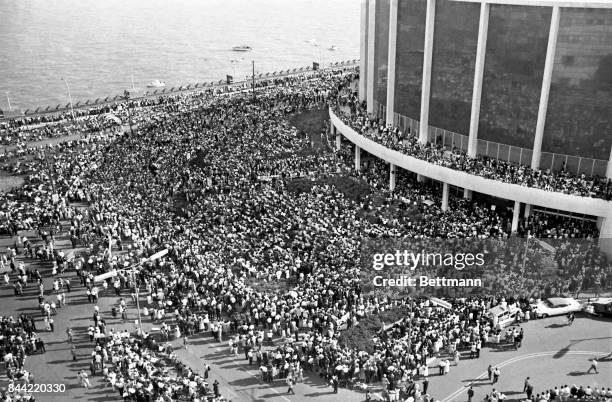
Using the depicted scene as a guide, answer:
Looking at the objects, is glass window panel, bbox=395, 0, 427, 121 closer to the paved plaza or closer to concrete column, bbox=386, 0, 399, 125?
concrete column, bbox=386, 0, 399, 125

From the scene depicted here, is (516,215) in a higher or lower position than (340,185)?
higher

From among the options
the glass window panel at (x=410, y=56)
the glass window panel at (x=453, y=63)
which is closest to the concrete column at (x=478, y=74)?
the glass window panel at (x=453, y=63)

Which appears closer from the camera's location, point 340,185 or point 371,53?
point 340,185

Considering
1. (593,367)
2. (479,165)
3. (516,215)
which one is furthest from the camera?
(479,165)

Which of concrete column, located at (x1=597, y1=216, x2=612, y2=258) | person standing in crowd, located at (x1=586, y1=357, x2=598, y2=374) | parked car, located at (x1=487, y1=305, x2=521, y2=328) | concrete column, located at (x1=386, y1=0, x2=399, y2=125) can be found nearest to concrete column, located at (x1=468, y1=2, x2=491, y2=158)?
concrete column, located at (x1=386, y1=0, x2=399, y2=125)

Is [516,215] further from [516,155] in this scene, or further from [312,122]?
[312,122]

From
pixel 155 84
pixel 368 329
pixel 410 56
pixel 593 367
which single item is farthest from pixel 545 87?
pixel 155 84
